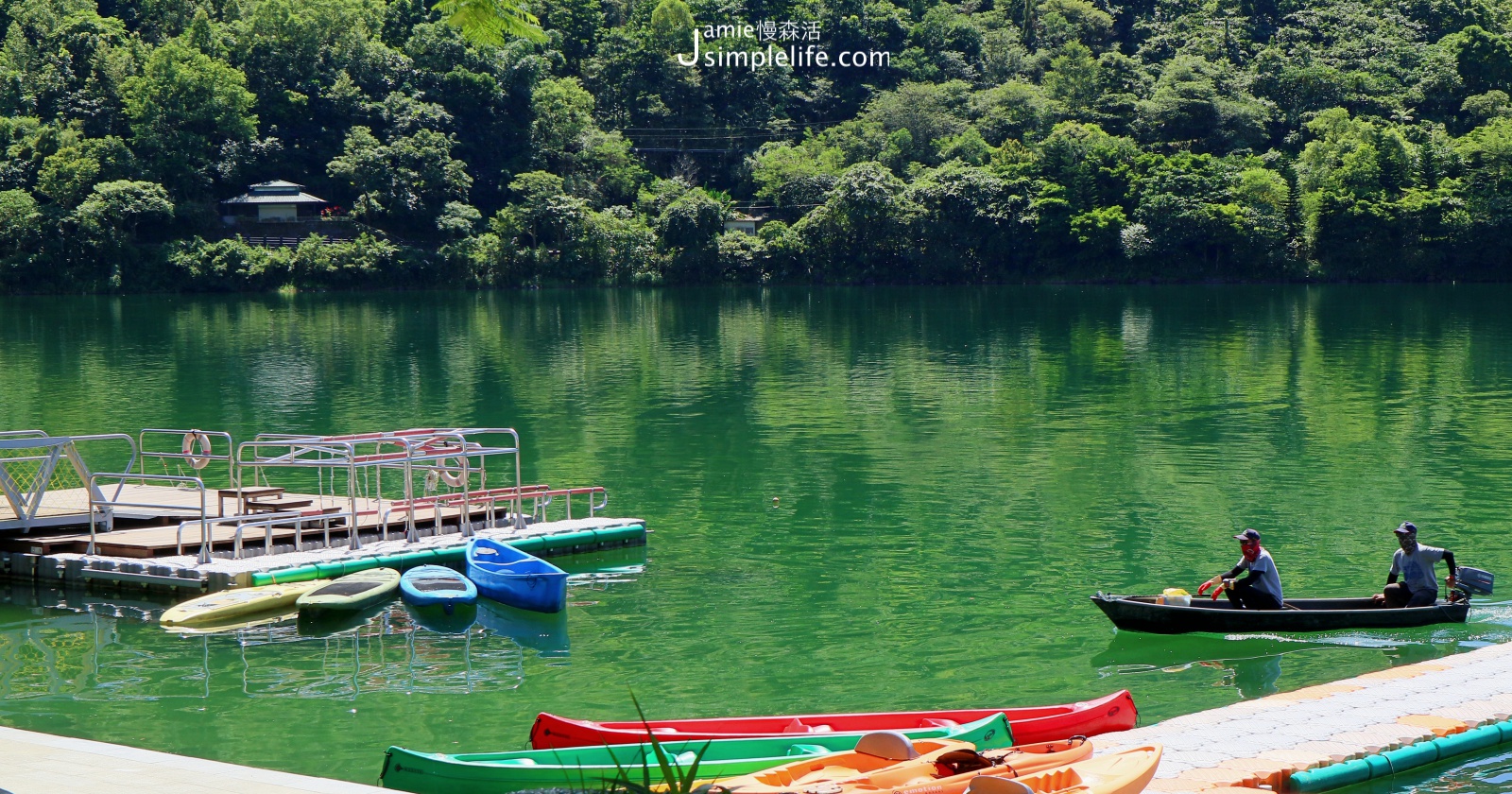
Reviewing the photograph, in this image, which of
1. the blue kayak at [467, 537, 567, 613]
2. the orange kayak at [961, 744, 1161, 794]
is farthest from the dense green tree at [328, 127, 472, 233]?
the orange kayak at [961, 744, 1161, 794]

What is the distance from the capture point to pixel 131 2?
138 metres

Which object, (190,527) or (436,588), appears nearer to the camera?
(436,588)

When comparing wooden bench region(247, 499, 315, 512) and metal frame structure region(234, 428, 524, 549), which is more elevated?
metal frame structure region(234, 428, 524, 549)

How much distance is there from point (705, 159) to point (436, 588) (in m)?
119

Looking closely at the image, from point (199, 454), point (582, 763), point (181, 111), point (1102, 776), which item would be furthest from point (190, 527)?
point (181, 111)

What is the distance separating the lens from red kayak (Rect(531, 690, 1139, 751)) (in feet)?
44.8

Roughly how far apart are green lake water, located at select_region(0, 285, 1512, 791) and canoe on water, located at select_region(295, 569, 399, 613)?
20.0 inches

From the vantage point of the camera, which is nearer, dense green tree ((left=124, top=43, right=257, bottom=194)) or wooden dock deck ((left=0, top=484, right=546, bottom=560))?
wooden dock deck ((left=0, top=484, right=546, bottom=560))

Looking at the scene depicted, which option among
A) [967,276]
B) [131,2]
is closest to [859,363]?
[967,276]

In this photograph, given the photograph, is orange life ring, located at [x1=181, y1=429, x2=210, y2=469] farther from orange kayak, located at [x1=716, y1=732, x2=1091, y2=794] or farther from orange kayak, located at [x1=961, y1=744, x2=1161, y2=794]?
orange kayak, located at [x1=961, y1=744, x2=1161, y2=794]

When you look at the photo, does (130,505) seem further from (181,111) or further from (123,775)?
(181,111)

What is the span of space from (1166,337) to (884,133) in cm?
6572

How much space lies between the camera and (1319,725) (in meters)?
14.8

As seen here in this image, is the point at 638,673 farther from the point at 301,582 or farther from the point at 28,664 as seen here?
the point at 28,664
